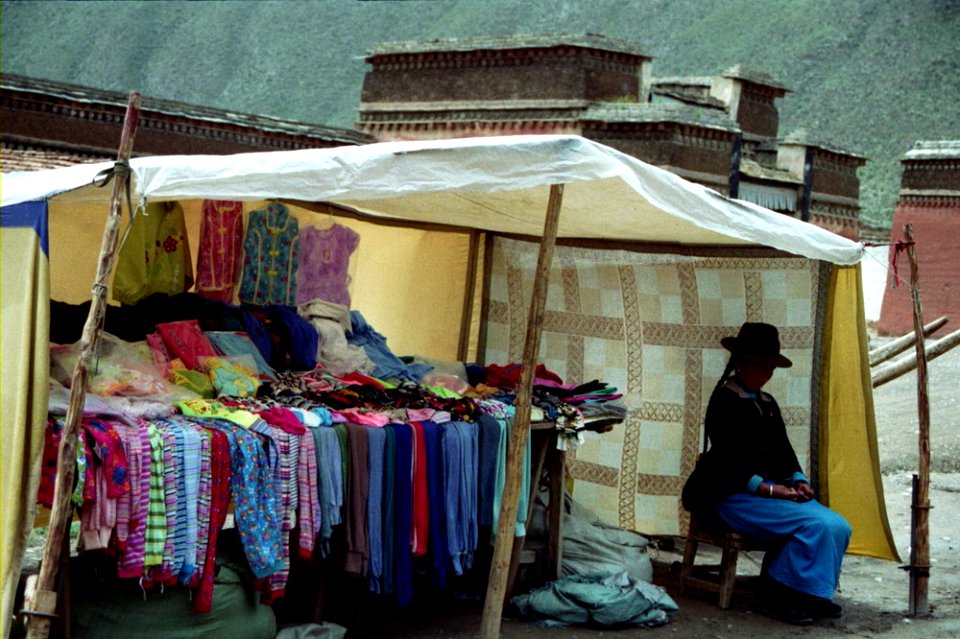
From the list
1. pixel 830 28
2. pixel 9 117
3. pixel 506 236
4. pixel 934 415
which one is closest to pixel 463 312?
pixel 506 236

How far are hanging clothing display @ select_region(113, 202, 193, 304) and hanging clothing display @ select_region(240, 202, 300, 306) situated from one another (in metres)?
0.40

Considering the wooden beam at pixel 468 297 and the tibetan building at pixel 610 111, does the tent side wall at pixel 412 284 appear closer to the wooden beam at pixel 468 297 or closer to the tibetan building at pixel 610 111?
the wooden beam at pixel 468 297

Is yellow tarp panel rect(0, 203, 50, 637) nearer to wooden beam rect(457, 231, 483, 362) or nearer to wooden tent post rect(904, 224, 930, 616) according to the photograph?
wooden beam rect(457, 231, 483, 362)

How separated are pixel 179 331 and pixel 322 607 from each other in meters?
1.49

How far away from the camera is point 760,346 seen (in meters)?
6.29

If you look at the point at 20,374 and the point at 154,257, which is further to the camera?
the point at 154,257

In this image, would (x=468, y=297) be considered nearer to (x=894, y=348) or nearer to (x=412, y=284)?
(x=412, y=284)

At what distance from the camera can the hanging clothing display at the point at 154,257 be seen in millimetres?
6082

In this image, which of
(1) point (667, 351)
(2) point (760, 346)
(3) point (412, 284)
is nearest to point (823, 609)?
(2) point (760, 346)

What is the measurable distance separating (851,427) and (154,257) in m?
3.83

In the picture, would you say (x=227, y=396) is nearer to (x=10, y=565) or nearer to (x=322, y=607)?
(x=322, y=607)

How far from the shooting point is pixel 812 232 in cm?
571

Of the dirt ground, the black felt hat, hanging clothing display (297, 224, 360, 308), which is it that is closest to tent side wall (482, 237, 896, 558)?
the dirt ground

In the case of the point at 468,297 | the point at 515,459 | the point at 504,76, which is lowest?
the point at 515,459
